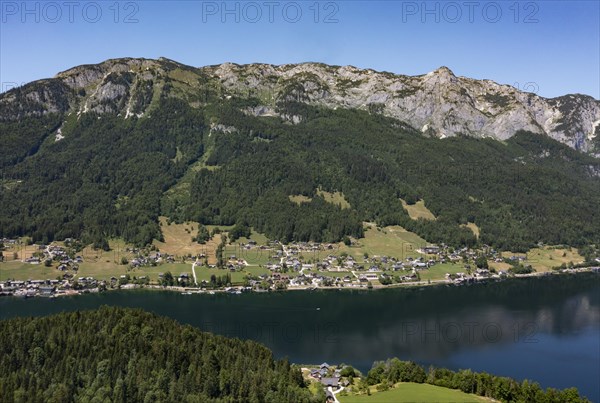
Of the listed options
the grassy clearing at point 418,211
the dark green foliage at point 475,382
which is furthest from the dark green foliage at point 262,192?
the dark green foliage at point 475,382

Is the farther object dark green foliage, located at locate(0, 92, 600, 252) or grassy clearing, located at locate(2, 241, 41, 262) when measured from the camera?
dark green foliage, located at locate(0, 92, 600, 252)

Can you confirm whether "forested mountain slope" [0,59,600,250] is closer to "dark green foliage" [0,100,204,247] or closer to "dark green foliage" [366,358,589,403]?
"dark green foliage" [0,100,204,247]

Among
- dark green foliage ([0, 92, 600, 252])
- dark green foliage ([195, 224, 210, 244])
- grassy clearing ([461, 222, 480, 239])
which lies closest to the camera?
dark green foliage ([195, 224, 210, 244])

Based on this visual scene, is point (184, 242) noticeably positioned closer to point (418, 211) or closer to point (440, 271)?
point (440, 271)

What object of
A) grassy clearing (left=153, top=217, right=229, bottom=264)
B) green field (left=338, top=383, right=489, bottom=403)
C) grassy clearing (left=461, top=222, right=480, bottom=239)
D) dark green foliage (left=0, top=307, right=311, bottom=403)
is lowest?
green field (left=338, top=383, right=489, bottom=403)

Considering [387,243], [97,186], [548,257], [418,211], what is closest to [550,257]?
[548,257]

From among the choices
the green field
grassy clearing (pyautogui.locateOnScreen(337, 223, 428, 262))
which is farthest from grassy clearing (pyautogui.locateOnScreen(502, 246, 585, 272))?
the green field

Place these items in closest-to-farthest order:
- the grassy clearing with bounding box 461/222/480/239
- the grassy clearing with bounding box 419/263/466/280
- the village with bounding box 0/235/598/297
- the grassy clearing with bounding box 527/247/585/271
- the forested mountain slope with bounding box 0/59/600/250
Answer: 1. the village with bounding box 0/235/598/297
2. the grassy clearing with bounding box 419/263/466/280
3. the grassy clearing with bounding box 527/247/585/271
4. the forested mountain slope with bounding box 0/59/600/250
5. the grassy clearing with bounding box 461/222/480/239
